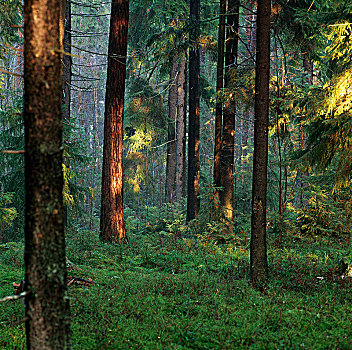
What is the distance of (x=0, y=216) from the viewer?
8.62 meters

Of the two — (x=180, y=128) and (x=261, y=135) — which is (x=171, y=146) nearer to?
(x=180, y=128)

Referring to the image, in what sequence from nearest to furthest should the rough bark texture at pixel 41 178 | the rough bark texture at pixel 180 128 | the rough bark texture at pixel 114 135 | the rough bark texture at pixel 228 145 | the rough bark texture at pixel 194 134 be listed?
1. the rough bark texture at pixel 41 178
2. the rough bark texture at pixel 114 135
3. the rough bark texture at pixel 228 145
4. the rough bark texture at pixel 194 134
5. the rough bark texture at pixel 180 128

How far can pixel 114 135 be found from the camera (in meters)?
11.0

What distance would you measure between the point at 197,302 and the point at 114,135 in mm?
6647

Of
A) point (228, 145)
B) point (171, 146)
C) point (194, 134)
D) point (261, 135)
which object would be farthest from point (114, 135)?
point (171, 146)

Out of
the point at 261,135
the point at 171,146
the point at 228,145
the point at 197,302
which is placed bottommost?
the point at 197,302

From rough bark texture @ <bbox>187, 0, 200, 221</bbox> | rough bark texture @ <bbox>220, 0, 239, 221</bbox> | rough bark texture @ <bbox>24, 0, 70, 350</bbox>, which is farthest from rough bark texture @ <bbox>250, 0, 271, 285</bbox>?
rough bark texture @ <bbox>187, 0, 200, 221</bbox>

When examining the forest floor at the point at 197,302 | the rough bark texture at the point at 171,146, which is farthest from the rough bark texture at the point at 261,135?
the rough bark texture at the point at 171,146

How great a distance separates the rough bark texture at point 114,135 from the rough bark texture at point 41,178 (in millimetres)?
8102

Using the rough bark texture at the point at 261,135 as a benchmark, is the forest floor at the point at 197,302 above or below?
below

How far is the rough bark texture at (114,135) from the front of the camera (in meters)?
10.8

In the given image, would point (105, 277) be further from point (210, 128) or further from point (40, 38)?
point (210, 128)


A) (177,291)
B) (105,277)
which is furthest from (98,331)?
(105,277)

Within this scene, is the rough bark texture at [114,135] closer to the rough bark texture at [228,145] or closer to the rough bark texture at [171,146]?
the rough bark texture at [228,145]
